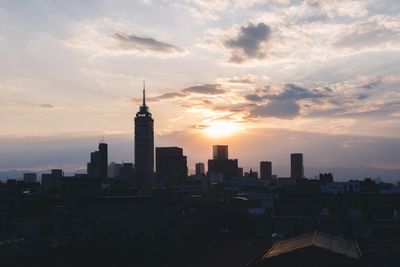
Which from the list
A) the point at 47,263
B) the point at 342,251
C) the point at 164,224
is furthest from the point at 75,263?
the point at 164,224

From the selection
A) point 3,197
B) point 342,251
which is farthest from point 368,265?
point 3,197

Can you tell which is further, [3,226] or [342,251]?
[3,226]

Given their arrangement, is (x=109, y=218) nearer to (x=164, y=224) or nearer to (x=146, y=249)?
(x=164, y=224)

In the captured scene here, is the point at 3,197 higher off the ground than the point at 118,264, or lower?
higher

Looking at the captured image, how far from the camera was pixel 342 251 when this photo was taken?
27078 mm

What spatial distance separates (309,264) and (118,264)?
14.2 m

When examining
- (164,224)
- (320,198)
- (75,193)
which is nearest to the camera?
(164,224)

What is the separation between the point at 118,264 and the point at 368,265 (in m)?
14.8

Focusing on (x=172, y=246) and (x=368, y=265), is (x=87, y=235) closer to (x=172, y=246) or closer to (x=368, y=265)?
(x=172, y=246)

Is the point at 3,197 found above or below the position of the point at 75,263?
above

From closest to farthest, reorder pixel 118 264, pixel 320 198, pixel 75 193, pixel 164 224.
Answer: pixel 118 264, pixel 164 224, pixel 75 193, pixel 320 198

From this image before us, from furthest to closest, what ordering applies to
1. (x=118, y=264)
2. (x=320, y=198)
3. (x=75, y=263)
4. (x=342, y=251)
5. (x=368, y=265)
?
(x=320, y=198)
(x=118, y=264)
(x=75, y=263)
(x=368, y=265)
(x=342, y=251)

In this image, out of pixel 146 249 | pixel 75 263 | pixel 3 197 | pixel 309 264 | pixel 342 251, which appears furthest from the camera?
pixel 3 197

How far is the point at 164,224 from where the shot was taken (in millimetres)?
53594
